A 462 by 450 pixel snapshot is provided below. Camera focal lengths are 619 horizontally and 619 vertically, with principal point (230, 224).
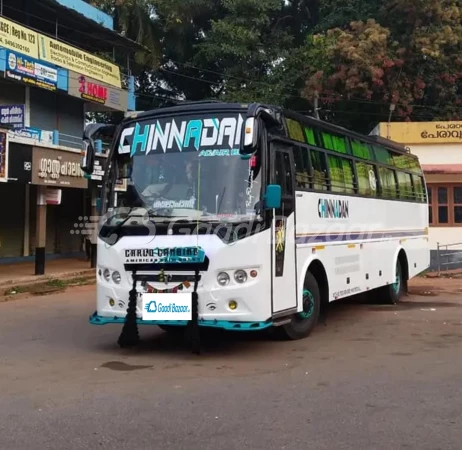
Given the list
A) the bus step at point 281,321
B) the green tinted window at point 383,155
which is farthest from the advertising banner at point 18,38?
the bus step at point 281,321

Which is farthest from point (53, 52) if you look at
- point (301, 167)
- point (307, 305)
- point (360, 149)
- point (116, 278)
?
point (307, 305)

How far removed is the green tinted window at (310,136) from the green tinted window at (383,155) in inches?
118

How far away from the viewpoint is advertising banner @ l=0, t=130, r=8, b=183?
1517 cm

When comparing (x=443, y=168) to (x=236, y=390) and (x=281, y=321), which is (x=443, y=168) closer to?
(x=281, y=321)

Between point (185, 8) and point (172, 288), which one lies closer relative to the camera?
point (172, 288)

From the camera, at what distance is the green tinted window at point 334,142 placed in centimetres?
937

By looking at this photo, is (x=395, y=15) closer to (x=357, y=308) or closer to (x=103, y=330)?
(x=357, y=308)

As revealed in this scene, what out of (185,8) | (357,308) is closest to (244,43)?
(185,8)

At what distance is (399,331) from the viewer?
9438 mm

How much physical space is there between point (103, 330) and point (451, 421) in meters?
5.93

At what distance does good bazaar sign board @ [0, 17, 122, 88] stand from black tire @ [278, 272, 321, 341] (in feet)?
45.7

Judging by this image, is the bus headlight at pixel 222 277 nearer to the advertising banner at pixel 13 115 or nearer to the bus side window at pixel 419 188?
the bus side window at pixel 419 188

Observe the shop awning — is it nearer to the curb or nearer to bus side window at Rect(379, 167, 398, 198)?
bus side window at Rect(379, 167, 398, 198)

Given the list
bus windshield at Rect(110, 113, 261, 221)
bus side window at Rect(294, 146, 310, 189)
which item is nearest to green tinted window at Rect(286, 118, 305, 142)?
bus side window at Rect(294, 146, 310, 189)
